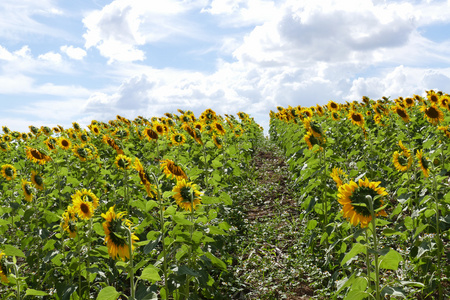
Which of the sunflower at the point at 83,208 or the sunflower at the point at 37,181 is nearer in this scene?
the sunflower at the point at 83,208

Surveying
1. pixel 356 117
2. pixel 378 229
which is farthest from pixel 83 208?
pixel 356 117

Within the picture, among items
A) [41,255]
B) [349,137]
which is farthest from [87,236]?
[349,137]

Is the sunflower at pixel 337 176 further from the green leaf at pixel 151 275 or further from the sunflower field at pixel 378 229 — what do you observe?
the green leaf at pixel 151 275

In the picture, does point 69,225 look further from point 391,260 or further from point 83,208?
point 391,260

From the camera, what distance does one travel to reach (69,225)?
3.66 metres

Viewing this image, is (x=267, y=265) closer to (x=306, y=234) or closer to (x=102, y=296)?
(x=306, y=234)

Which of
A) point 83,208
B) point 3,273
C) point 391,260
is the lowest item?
point 3,273

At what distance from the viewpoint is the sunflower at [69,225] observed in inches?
144

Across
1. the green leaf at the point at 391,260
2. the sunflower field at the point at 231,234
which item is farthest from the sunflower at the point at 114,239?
the green leaf at the point at 391,260

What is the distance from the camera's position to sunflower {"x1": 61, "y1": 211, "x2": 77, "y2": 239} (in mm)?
3648

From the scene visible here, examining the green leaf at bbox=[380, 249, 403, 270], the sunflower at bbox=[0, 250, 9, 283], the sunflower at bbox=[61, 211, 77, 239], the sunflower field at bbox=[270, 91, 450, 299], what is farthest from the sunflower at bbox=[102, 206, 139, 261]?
the green leaf at bbox=[380, 249, 403, 270]

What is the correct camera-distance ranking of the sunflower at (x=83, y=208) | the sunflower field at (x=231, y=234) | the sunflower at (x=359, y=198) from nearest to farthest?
the sunflower at (x=359, y=198) → the sunflower field at (x=231, y=234) → the sunflower at (x=83, y=208)

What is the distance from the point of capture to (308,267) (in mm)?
4684

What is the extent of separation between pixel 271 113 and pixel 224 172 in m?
13.8
